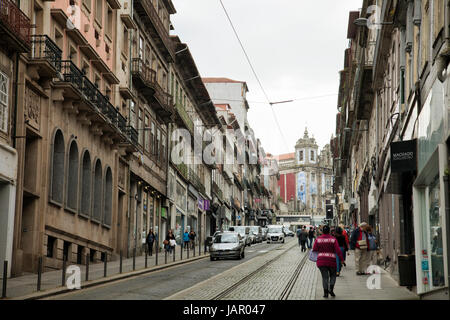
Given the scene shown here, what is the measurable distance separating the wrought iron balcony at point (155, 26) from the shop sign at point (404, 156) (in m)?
25.4

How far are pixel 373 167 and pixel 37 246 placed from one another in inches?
697

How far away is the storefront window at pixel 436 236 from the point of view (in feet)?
46.9

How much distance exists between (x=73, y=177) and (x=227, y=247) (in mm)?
9747

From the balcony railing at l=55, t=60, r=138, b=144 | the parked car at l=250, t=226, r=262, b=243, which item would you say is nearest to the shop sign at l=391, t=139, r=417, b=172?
the balcony railing at l=55, t=60, r=138, b=144

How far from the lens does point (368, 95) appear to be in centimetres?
3822

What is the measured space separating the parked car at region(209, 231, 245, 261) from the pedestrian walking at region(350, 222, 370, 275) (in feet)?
40.0

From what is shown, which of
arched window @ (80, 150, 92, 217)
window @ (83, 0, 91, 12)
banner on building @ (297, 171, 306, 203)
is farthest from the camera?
banner on building @ (297, 171, 306, 203)

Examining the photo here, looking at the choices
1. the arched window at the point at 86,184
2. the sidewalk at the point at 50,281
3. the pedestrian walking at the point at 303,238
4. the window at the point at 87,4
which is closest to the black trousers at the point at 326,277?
the sidewalk at the point at 50,281

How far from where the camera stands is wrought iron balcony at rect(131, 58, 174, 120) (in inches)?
1563

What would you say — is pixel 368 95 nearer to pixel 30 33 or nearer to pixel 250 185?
pixel 30 33

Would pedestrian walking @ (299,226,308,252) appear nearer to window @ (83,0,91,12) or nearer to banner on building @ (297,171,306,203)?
window @ (83,0,91,12)

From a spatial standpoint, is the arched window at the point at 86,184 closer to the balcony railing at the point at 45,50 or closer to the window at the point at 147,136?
the balcony railing at the point at 45,50

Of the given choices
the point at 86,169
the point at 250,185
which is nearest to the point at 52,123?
the point at 86,169

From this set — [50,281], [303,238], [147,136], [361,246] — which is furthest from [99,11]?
[303,238]
